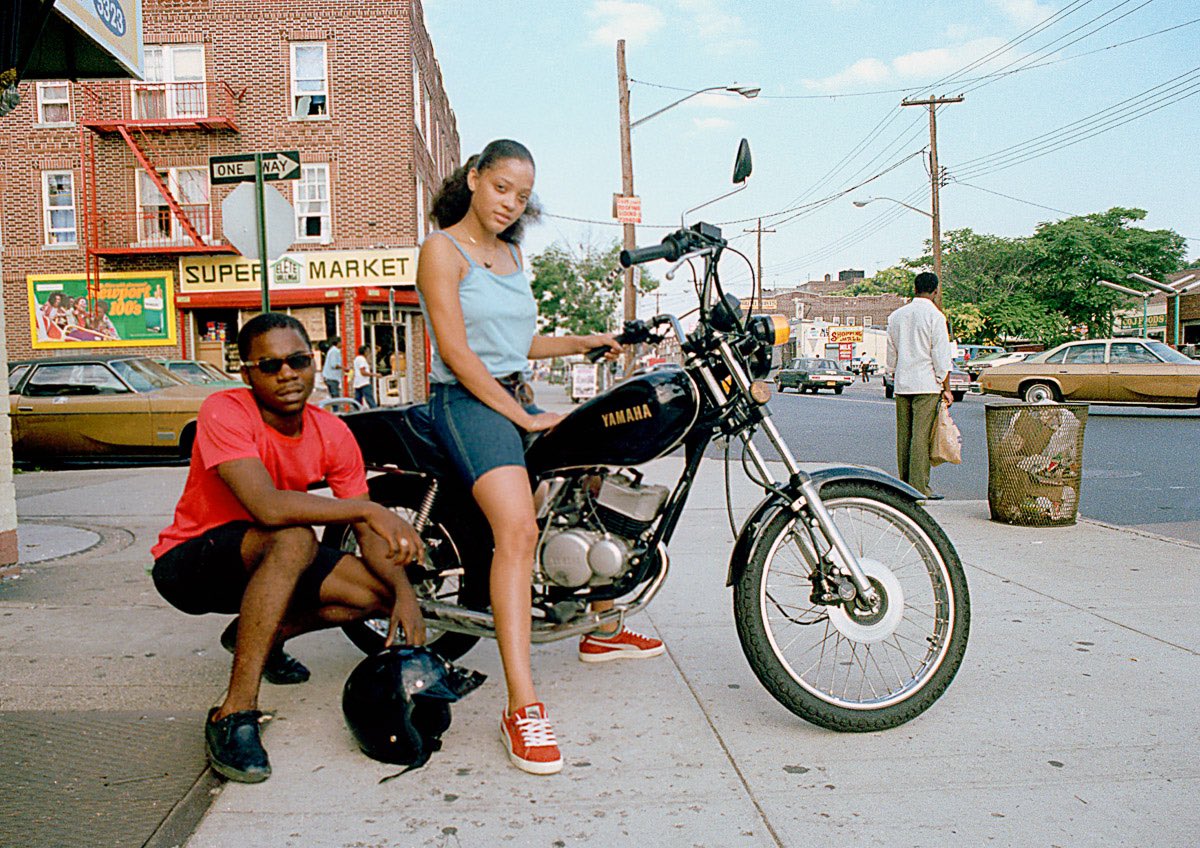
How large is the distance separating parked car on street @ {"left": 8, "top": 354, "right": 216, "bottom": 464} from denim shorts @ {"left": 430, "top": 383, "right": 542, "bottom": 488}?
9629mm

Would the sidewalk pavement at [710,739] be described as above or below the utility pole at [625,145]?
below

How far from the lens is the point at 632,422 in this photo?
2.97 meters

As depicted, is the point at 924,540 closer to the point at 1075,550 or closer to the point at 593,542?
the point at 593,542

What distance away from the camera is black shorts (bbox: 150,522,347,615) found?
9.75 ft

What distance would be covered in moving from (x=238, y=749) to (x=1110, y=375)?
19.8 meters

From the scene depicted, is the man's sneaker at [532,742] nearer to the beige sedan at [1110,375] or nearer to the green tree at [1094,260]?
the beige sedan at [1110,375]

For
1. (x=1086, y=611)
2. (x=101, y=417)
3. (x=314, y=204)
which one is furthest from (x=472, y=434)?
(x=314, y=204)

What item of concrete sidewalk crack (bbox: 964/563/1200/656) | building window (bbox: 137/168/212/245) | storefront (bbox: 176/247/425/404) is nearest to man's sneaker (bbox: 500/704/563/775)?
concrete sidewalk crack (bbox: 964/563/1200/656)

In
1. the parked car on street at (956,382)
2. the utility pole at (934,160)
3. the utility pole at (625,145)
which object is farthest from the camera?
the utility pole at (934,160)

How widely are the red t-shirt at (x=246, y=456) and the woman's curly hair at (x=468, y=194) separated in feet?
2.70

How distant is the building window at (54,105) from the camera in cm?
2297

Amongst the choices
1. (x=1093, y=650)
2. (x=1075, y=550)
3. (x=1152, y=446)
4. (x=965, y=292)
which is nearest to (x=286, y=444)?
(x=1093, y=650)

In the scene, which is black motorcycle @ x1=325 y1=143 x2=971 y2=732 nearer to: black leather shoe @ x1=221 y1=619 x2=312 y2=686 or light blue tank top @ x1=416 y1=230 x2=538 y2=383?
light blue tank top @ x1=416 y1=230 x2=538 y2=383

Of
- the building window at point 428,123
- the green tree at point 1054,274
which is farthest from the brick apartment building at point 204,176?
the green tree at point 1054,274
